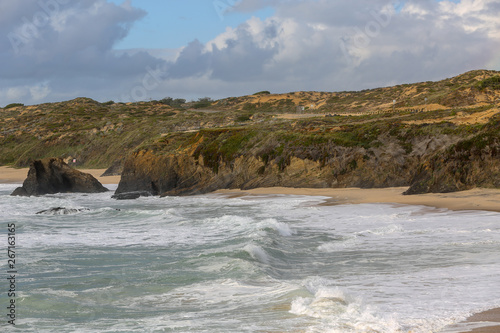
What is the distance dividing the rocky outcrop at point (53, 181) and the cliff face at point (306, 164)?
3.54 metres

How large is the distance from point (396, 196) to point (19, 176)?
4196cm

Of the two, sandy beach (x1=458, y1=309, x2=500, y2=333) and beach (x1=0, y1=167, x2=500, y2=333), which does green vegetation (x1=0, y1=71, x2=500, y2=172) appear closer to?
beach (x1=0, y1=167, x2=500, y2=333)

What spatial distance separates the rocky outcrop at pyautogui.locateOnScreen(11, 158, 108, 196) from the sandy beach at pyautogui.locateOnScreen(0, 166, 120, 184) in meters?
7.10

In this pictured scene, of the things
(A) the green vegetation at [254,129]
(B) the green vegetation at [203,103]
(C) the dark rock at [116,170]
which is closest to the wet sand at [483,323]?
(A) the green vegetation at [254,129]

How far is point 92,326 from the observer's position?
7.67m

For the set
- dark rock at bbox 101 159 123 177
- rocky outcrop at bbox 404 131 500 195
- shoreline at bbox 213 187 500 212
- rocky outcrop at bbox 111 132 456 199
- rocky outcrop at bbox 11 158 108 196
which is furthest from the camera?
dark rock at bbox 101 159 123 177

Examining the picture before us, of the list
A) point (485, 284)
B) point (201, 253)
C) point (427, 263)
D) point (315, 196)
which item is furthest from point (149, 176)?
point (485, 284)

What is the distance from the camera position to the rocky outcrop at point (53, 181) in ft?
107

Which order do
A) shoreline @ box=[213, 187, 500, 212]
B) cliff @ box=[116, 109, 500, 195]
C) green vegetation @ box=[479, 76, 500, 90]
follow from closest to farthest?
shoreline @ box=[213, 187, 500, 212]
cliff @ box=[116, 109, 500, 195]
green vegetation @ box=[479, 76, 500, 90]

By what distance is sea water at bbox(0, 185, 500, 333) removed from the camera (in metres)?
7.56

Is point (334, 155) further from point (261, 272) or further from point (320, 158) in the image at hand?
point (261, 272)

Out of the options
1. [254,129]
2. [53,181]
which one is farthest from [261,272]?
[53,181]

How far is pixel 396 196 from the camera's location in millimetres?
21938

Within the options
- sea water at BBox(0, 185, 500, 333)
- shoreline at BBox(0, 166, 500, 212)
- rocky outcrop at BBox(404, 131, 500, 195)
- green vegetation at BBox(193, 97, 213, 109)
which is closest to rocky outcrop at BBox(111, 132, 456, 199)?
shoreline at BBox(0, 166, 500, 212)
